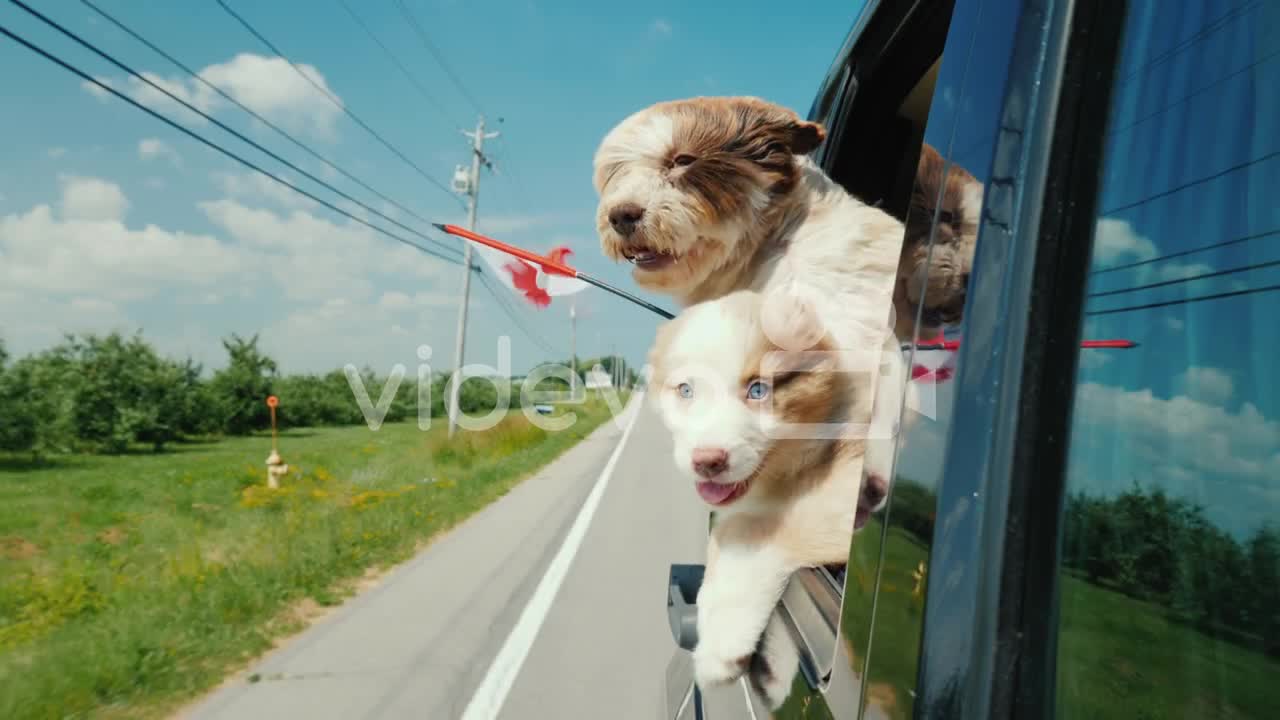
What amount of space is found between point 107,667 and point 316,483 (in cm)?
1204

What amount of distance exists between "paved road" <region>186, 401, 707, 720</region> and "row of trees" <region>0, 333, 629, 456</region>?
13347mm

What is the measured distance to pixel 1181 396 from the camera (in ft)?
2.10

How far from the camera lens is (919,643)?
31.4 inches

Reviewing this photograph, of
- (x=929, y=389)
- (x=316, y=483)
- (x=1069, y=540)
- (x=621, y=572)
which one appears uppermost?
(x=929, y=389)

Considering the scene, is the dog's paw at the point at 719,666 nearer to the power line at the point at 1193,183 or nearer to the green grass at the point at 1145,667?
the green grass at the point at 1145,667

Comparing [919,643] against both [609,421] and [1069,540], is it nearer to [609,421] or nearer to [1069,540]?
[1069,540]

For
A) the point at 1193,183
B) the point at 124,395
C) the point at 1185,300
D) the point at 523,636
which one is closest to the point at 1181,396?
the point at 1185,300

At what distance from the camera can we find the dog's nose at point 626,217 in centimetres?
107

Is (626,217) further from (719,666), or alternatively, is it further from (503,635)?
(503,635)

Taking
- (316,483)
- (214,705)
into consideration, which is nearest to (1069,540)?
(214,705)

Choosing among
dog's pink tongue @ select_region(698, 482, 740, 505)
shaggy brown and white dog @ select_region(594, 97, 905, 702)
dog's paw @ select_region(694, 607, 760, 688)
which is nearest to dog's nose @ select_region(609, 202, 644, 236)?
shaggy brown and white dog @ select_region(594, 97, 905, 702)

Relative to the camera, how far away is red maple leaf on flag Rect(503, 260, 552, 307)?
1069 mm

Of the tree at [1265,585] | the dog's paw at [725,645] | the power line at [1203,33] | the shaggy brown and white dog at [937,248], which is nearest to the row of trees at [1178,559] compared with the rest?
the tree at [1265,585]

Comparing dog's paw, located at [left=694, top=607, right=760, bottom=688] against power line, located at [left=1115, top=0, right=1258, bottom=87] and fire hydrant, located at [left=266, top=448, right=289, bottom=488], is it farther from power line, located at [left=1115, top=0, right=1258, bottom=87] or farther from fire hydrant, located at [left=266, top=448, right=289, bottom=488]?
fire hydrant, located at [left=266, top=448, right=289, bottom=488]
